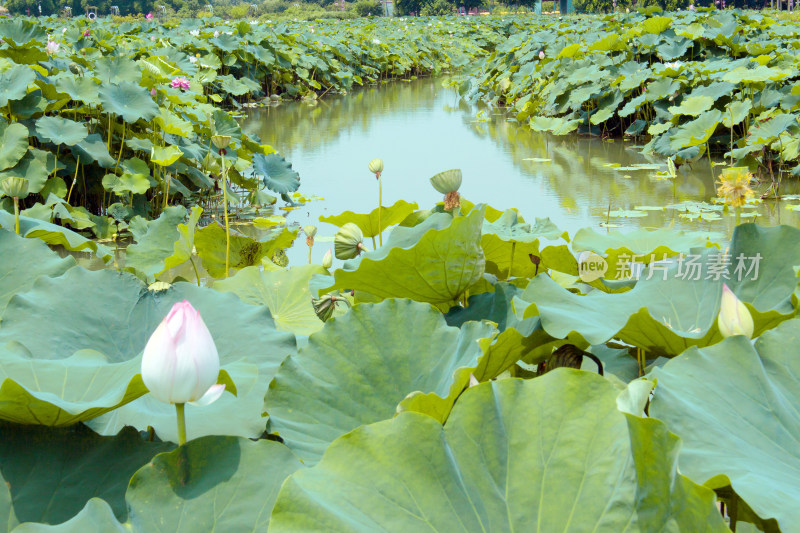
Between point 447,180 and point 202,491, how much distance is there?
76cm

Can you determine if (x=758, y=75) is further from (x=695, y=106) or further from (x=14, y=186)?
(x=14, y=186)

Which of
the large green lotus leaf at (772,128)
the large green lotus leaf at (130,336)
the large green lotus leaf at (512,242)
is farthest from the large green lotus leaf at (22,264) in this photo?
the large green lotus leaf at (772,128)

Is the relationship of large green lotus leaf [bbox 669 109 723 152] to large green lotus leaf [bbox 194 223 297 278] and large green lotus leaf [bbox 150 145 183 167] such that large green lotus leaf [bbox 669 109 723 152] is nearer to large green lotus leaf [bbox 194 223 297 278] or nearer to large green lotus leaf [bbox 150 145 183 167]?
large green lotus leaf [bbox 150 145 183 167]

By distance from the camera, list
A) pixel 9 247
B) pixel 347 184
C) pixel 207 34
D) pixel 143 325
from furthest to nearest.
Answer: pixel 207 34 < pixel 347 184 < pixel 9 247 < pixel 143 325

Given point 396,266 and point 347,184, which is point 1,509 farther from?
point 347,184

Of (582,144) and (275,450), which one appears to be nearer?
(275,450)

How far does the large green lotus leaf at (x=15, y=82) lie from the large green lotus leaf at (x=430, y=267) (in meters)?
2.14

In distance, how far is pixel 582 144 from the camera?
5016mm

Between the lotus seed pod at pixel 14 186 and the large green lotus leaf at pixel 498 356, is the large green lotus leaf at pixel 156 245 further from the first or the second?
the large green lotus leaf at pixel 498 356

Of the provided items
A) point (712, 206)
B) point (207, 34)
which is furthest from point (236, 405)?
point (207, 34)

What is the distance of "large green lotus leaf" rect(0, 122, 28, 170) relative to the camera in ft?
8.43

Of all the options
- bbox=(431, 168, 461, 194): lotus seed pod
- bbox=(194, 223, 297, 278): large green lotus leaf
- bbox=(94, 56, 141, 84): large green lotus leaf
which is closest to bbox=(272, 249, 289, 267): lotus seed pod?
bbox=(194, 223, 297, 278): large green lotus leaf

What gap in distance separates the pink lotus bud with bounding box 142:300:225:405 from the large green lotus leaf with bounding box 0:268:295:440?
14 centimetres

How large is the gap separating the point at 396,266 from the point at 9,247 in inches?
21.3
